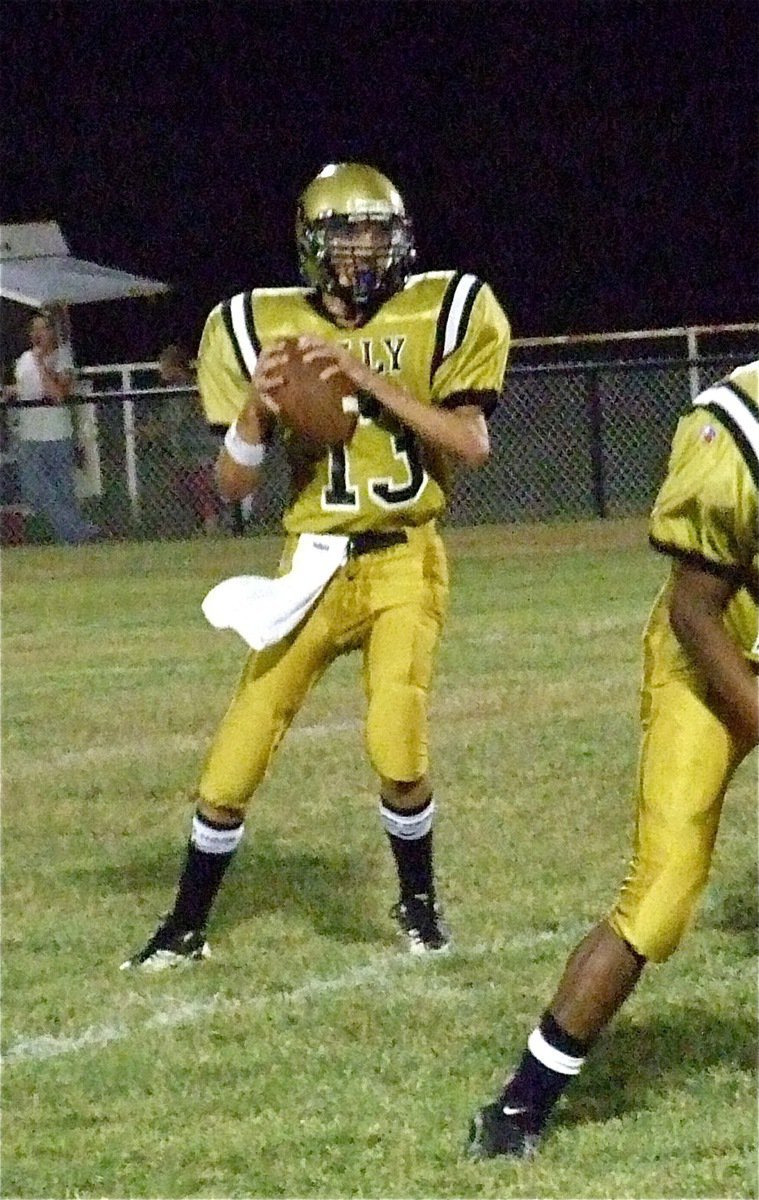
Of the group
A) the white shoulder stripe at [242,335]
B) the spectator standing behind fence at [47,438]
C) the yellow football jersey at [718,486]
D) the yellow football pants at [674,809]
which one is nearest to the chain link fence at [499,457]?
the spectator standing behind fence at [47,438]

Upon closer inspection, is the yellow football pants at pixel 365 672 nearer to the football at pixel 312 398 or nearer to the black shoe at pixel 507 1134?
the football at pixel 312 398

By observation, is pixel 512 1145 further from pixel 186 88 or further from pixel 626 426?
pixel 186 88

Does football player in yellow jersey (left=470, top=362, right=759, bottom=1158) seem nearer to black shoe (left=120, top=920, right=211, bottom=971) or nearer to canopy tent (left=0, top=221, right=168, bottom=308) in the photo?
black shoe (left=120, top=920, right=211, bottom=971)

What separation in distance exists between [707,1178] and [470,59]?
2085cm

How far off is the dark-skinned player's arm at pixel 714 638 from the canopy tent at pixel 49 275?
1379cm

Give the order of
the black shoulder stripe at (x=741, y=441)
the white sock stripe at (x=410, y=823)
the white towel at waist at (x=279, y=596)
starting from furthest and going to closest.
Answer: the white sock stripe at (x=410, y=823), the white towel at waist at (x=279, y=596), the black shoulder stripe at (x=741, y=441)

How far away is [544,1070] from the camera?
3.49 m

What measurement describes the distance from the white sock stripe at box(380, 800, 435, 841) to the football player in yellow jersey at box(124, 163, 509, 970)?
0.08 metres

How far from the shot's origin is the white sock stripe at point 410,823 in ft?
15.8

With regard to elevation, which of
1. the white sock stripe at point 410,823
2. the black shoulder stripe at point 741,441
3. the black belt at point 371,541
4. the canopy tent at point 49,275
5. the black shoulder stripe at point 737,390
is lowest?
the canopy tent at point 49,275

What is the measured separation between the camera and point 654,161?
22.9m

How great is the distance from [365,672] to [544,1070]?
1464mm

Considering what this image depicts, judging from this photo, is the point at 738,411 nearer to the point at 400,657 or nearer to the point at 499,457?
the point at 400,657

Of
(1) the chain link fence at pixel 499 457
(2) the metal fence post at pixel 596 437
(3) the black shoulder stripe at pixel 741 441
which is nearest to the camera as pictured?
(3) the black shoulder stripe at pixel 741 441
